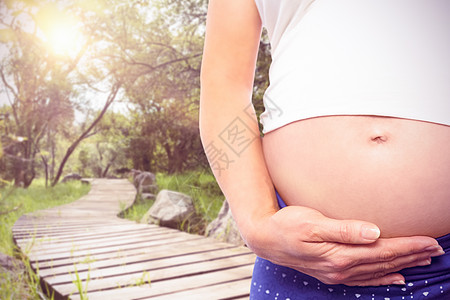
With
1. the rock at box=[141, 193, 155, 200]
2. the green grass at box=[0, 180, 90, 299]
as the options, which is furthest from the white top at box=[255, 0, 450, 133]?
the rock at box=[141, 193, 155, 200]

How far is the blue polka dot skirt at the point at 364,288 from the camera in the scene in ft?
2.25

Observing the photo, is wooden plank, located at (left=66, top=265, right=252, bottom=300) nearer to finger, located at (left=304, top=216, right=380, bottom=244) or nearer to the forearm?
the forearm

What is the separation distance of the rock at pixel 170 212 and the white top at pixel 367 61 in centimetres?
436

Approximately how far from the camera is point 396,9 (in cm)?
73

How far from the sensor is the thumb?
1.94 feet

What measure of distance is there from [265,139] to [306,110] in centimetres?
14

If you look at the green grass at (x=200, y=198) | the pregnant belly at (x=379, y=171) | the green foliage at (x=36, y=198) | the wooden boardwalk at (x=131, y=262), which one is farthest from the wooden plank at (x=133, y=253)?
the pregnant belly at (x=379, y=171)

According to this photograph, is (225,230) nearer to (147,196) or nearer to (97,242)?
(97,242)

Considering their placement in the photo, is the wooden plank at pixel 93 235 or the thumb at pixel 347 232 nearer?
the thumb at pixel 347 232

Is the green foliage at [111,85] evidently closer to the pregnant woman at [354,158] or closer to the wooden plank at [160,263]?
the wooden plank at [160,263]

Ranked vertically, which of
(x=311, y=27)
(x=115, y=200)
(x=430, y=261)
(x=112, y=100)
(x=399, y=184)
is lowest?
(x=115, y=200)

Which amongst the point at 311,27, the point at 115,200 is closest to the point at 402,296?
the point at 311,27

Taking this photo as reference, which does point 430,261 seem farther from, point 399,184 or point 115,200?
point 115,200

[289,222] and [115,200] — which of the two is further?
[115,200]
